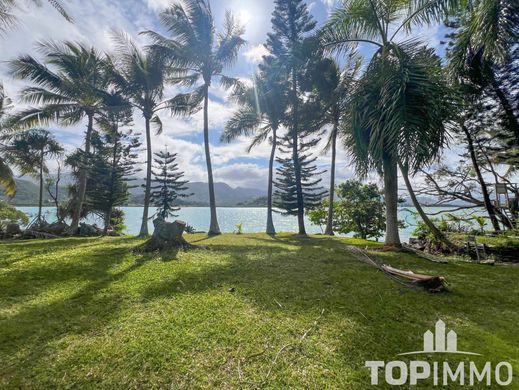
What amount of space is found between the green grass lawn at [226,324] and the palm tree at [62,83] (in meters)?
10.0

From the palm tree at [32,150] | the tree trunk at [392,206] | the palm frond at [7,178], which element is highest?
the palm tree at [32,150]

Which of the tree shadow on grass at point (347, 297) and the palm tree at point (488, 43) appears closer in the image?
the tree shadow on grass at point (347, 297)

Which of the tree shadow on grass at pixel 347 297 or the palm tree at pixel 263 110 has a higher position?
the palm tree at pixel 263 110

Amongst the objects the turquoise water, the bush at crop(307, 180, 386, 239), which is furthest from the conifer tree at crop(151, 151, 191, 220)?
the bush at crop(307, 180, 386, 239)

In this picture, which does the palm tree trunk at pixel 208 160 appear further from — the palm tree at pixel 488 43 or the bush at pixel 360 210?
the palm tree at pixel 488 43

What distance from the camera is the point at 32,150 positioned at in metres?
14.9

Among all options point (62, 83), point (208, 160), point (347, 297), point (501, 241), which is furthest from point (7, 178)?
point (501, 241)

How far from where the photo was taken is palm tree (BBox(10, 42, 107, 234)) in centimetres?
1087

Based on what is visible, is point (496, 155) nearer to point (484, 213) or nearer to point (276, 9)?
point (484, 213)

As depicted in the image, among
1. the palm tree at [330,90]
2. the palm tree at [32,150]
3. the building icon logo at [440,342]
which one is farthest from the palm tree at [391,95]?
the palm tree at [32,150]

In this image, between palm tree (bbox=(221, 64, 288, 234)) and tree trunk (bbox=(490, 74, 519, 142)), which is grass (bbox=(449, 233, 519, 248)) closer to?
tree trunk (bbox=(490, 74, 519, 142))

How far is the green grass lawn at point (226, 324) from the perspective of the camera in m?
1.76

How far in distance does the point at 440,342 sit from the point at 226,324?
2.00m

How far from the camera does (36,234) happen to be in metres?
11.3
